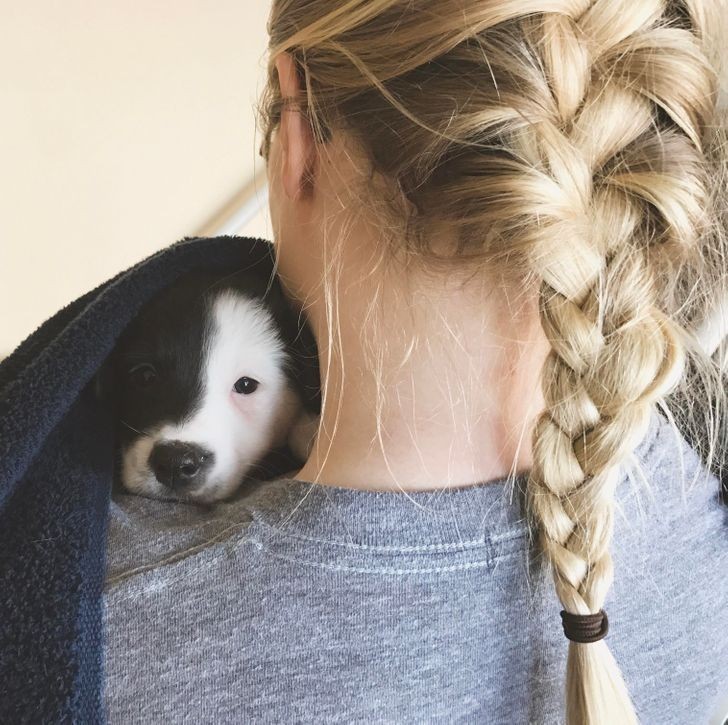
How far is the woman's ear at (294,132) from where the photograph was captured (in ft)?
2.05

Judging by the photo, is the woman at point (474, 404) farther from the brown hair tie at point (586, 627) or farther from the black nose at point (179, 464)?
the black nose at point (179, 464)

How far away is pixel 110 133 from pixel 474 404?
1701 mm

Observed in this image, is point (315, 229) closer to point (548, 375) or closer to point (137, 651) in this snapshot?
point (548, 375)

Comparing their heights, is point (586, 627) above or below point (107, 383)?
below

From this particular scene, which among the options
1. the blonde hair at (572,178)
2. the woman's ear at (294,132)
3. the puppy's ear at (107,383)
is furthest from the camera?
the puppy's ear at (107,383)

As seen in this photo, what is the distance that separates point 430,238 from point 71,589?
35 centimetres

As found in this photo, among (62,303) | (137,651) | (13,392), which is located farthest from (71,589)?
(62,303)

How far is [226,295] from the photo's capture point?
870mm

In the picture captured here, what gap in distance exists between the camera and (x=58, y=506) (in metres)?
0.59

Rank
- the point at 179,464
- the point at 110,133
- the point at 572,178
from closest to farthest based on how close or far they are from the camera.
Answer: the point at 572,178
the point at 179,464
the point at 110,133

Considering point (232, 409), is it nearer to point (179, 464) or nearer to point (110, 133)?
point (179, 464)

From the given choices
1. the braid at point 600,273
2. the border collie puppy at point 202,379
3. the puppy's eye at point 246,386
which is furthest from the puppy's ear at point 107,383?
the braid at point 600,273

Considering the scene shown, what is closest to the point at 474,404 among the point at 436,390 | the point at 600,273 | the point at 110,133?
the point at 436,390

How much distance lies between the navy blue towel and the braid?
1.06ft
